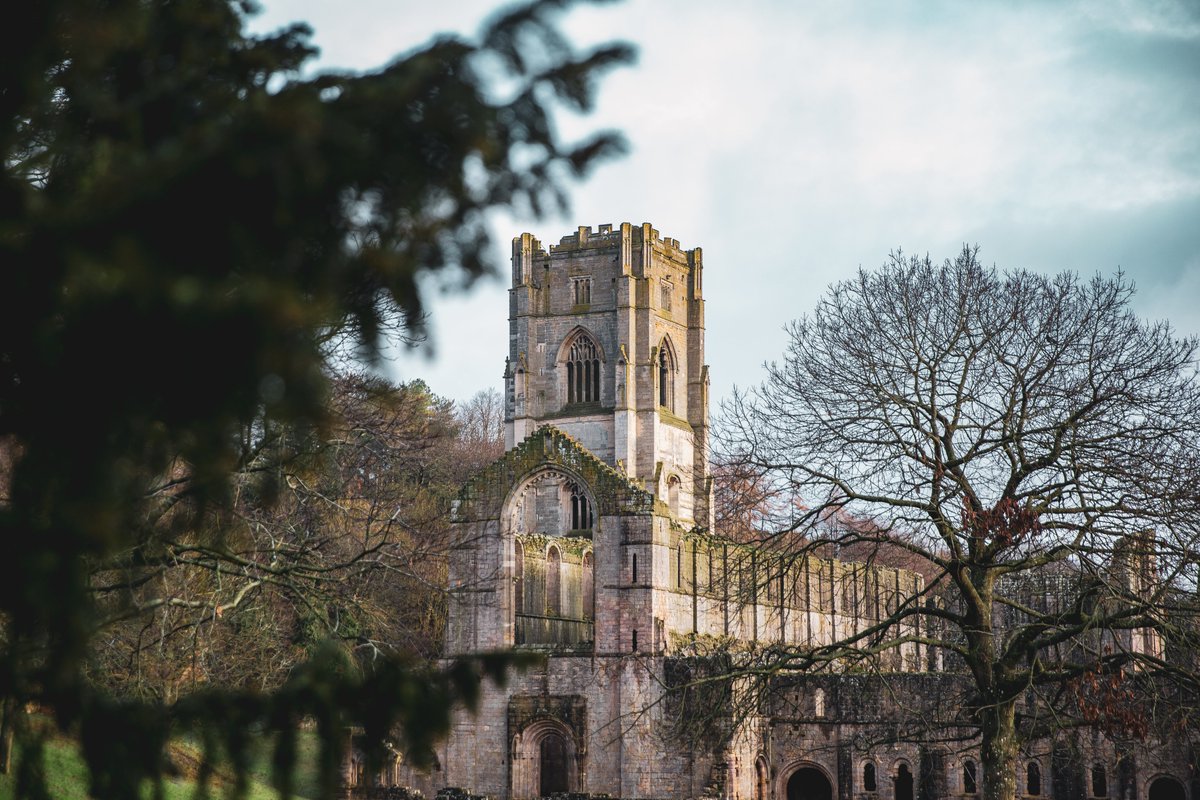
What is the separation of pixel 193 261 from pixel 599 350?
60564 mm

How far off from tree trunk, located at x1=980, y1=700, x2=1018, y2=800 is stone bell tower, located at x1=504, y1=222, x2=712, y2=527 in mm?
47562

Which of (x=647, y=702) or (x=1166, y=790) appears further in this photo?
(x=647, y=702)

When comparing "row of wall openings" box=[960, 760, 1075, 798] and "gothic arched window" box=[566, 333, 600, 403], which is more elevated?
"gothic arched window" box=[566, 333, 600, 403]

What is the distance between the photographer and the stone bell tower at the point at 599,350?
64812 mm

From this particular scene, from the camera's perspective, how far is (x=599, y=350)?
65.4 meters

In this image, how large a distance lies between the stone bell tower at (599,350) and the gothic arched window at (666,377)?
10 cm

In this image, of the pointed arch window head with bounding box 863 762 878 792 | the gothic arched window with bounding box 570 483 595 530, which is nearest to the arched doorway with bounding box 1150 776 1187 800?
the pointed arch window head with bounding box 863 762 878 792

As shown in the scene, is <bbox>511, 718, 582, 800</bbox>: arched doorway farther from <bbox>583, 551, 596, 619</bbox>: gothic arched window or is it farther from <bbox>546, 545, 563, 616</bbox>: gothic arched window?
<bbox>583, 551, 596, 619</bbox>: gothic arched window

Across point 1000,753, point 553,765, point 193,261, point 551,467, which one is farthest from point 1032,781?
point 193,261

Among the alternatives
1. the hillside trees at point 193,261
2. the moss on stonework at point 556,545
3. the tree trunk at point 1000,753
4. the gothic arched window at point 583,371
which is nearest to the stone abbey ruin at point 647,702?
the moss on stonework at point 556,545

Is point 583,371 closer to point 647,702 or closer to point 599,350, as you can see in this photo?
point 599,350

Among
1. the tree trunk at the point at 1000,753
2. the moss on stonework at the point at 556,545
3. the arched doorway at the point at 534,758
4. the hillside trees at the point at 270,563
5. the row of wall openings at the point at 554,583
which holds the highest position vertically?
the moss on stonework at the point at 556,545

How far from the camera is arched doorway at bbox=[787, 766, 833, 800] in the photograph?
36469 millimetres

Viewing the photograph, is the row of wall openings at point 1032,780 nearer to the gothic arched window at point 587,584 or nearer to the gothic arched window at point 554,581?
the gothic arched window at point 554,581
